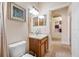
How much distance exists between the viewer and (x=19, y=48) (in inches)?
53.2

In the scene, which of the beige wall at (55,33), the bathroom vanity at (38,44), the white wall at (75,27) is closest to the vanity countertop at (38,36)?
the bathroom vanity at (38,44)

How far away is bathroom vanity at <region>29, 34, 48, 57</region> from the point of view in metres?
1.43

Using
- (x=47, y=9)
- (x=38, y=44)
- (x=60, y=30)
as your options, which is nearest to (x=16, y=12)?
(x=47, y=9)

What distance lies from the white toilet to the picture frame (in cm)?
35

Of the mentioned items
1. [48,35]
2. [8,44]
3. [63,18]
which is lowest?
[8,44]

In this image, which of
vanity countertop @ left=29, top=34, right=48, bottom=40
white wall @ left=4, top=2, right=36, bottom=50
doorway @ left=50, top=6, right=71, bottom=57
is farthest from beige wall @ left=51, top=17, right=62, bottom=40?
white wall @ left=4, top=2, right=36, bottom=50

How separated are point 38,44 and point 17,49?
1.05 feet

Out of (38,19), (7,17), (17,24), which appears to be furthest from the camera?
(38,19)

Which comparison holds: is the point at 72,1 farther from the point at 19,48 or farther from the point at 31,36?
the point at 19,48

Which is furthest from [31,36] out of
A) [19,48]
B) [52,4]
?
[52,4]

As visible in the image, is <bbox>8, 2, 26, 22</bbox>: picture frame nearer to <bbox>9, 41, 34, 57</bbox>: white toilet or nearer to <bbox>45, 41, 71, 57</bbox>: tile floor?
<bbox>9, 41, 34, 57</bbox>: white toilet

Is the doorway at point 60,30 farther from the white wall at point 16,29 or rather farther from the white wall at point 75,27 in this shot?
the white wall at point 16,29

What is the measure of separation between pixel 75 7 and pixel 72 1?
10cm

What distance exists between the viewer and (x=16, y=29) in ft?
4.42
